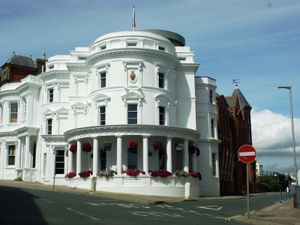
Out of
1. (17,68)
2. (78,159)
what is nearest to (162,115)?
(78,159)

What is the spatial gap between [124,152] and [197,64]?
12339mm

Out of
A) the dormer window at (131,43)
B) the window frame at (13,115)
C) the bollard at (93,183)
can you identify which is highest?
the dormer window at (131,43)

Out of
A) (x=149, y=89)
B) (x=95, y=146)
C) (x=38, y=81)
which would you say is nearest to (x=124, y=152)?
(x=95, y=146)

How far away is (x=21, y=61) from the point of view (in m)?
66.1

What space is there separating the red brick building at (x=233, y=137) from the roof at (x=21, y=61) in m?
28.3

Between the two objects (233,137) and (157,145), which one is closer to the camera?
(157,145)

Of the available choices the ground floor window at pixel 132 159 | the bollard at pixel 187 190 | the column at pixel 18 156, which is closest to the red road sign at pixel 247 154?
the bollard at pixel 187 190

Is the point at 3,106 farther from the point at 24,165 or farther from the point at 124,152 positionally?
the point at 124,152

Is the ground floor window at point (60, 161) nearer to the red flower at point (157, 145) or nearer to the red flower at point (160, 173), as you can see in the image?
the red flower at point (157, 145)

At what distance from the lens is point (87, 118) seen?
1695 inches

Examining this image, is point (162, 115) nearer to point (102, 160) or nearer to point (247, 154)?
point (102, 160)

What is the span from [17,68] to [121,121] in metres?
31.2

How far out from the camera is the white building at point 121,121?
124 feet

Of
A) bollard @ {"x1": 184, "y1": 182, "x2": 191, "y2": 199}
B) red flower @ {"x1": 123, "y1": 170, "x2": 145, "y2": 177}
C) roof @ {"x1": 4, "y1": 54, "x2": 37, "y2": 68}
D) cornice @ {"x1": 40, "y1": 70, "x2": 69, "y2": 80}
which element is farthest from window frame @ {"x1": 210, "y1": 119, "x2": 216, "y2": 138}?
roof @ {"x1": 4, "y1": 54, "x2": 37, "y2": 68}
